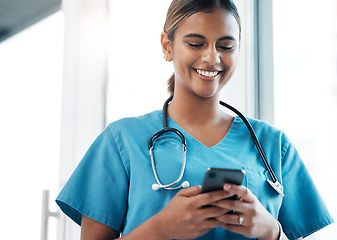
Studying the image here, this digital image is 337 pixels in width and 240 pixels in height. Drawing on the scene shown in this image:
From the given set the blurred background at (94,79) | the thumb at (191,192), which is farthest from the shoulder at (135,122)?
the blurred background at (94,79)

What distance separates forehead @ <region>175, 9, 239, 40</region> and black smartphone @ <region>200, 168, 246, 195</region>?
318mm

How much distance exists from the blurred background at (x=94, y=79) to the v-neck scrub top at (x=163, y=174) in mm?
396

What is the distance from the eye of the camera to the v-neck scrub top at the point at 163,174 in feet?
2.40

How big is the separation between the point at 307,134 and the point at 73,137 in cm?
78

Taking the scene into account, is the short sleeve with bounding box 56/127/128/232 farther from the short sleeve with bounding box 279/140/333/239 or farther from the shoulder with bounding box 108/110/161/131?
the short sleeve with bounding box 279/140/333/239

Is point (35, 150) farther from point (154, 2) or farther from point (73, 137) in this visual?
point (154, 2)

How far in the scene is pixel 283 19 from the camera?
1359mm

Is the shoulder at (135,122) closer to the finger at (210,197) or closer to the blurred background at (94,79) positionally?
the finger at (210,197)

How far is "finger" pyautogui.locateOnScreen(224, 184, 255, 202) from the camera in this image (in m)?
0.57

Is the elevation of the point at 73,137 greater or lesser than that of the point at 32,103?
lesser

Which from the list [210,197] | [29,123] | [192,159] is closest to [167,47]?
[192,159]

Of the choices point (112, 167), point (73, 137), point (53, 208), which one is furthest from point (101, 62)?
point (112, 167)

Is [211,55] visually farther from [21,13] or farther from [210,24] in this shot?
[21,13]

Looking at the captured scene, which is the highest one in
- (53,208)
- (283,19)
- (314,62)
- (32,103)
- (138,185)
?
(283,19)
